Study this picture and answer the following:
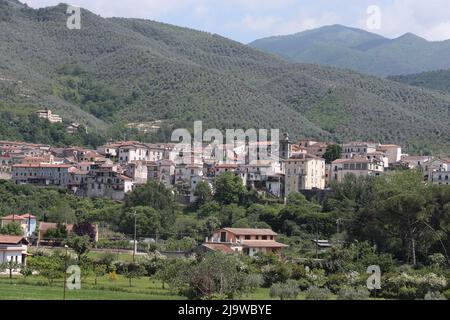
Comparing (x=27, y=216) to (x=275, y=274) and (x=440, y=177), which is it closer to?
(x=275, y=274)

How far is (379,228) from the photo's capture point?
1940 inches

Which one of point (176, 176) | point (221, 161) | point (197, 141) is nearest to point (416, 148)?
point (197, 141)

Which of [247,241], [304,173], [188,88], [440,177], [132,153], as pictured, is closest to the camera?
[247,241]

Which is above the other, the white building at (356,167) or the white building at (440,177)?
the white building at (356,167)

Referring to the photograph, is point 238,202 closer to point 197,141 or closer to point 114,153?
point 114,153

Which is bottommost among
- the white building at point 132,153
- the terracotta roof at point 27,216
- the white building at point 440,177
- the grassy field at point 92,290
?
the grassy field at point 92,290

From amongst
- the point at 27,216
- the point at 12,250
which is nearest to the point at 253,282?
the point at 12,250

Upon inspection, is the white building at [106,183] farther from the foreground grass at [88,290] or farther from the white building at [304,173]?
the foreground grass at [88,290]

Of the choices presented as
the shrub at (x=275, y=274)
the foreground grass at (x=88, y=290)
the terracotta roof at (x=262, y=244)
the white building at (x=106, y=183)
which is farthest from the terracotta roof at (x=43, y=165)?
the shrub at (x=275, y=274)

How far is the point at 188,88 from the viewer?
134m

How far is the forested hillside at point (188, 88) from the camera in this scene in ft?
395

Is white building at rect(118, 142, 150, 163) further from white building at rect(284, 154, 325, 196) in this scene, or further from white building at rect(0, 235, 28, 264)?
white building at rect(0, 235, 28, 264)

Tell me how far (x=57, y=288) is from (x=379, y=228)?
2005 cm
